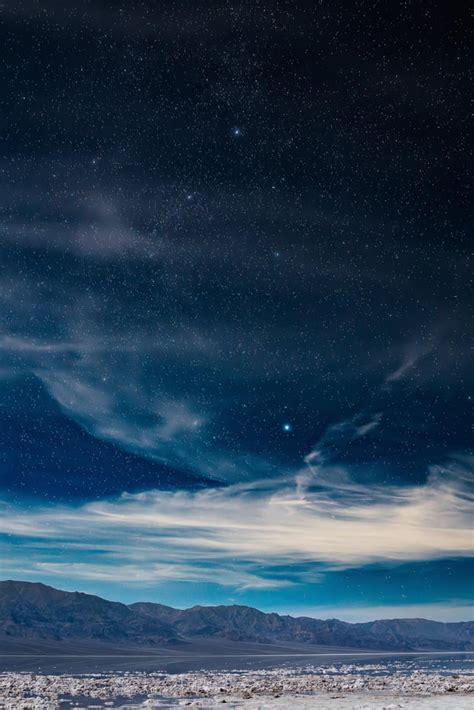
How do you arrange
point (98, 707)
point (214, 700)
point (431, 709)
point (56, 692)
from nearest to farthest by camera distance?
point (431, 709) → point (98, 707) → point (214, 700) → point (56, 692)

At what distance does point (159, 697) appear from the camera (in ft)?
105

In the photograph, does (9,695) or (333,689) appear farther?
(333,689)

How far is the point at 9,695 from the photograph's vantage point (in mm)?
33656

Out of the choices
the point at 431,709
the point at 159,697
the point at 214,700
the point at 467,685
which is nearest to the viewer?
the point at 431,709

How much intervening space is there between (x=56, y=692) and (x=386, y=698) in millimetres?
19162

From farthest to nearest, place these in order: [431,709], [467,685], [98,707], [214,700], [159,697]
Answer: [467,685] < [159,697] < [214,700] < [98,707] < [431,709]

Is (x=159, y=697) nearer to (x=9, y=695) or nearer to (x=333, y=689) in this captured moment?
(x=9, y=695)

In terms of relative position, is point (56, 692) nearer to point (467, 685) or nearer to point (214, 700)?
point (214, 700)

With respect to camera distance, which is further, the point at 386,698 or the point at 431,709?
the point at 386,698

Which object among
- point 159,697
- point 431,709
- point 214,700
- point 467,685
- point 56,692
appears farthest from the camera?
point 467,685

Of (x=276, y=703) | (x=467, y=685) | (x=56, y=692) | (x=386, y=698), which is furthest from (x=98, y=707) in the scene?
(x=467, y=685)

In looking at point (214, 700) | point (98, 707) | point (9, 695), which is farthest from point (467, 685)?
point (9, 695)

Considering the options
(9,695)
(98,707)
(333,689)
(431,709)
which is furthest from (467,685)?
(9,695)

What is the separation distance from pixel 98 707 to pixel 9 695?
947 centimetres
